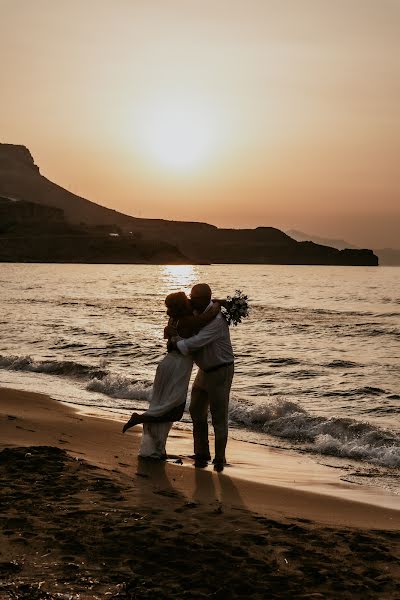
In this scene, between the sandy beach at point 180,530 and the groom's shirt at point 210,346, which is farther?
the groom's shirt at point 210,346

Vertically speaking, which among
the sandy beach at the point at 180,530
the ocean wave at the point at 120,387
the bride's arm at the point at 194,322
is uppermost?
the bride's arm at the point at 194,322

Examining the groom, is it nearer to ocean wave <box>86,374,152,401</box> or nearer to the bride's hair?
the bride's hair

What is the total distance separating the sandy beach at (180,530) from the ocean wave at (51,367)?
9.75 metres

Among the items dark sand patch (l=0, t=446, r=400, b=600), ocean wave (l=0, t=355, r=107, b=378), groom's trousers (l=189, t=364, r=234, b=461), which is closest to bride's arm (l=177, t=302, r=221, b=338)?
groom's trousers (l=189, t=364, r=234, b=461)

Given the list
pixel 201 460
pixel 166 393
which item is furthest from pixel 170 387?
pixel 201 460

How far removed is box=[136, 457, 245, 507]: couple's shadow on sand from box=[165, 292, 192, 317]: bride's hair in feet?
5.51

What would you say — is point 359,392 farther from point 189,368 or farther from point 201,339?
point 201,339

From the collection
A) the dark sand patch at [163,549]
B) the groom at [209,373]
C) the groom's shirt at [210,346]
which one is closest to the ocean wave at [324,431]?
the groom at [209,373]

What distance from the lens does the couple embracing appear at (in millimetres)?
8219

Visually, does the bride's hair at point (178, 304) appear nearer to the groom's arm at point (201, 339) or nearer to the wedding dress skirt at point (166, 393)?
the groom's arm at point (201, 339)

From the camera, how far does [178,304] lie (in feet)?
26.7

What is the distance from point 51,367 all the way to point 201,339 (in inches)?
462

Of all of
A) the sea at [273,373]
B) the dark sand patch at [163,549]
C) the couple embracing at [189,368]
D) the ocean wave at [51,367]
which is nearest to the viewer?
the dark sand patch at [163,549]

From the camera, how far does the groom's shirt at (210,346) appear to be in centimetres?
816
